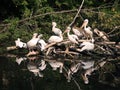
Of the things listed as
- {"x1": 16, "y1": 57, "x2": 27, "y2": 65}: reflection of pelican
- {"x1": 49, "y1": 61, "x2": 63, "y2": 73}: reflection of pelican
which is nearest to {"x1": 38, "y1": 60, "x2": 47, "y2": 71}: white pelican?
{"x1": 49, "y1": 61, "x2": 63, "y2": 73}: reflection of pelican

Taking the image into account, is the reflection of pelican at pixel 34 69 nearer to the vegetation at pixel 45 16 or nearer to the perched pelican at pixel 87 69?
the perched pelican at pixel 87 69

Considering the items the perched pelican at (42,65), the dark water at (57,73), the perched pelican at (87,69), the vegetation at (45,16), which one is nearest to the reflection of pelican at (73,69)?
the dark water at (57,73)

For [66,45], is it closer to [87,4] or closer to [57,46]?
[57,46]

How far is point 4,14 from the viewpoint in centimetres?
2314

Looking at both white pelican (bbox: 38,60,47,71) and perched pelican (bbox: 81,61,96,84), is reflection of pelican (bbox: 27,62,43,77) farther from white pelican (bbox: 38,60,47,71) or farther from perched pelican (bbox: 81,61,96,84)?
perched pelican (bbox: 81,61,96,84)

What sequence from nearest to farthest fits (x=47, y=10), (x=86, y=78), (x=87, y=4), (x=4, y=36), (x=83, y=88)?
(x=83, y=88) → (x=86, y=78) → (x=4, y=36) → (x=47, y=10) → (x=87, y=4)

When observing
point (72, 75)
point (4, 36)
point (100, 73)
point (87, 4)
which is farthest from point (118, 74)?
point (87, 4)

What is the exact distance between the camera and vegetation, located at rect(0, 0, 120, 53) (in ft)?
66.7

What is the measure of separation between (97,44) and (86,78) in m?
3.72

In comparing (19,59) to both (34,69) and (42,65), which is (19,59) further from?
(34,69)

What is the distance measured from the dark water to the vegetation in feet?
8.17

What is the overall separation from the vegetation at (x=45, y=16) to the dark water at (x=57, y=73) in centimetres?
249

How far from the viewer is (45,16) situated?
843 inches

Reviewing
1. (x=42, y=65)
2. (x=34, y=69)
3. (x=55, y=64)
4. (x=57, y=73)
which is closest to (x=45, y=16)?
(x=55, y=64)
